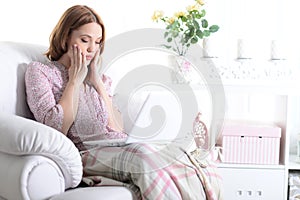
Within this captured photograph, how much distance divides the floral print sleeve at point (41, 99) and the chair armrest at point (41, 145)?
0.26 m

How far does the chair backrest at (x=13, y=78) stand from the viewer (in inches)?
79.1

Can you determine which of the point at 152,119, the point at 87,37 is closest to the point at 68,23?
the point at 87,37

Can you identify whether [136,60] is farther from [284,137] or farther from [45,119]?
[45,119]

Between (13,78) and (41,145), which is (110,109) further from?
(41,145)

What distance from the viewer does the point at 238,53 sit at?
289 cm

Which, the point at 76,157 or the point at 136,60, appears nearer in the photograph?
the point at 76,157

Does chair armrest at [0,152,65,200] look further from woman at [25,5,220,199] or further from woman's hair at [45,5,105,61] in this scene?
woman's hair at [45,5,105,61]

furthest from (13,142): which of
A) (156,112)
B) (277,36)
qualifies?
(277,36)

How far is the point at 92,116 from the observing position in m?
2.18

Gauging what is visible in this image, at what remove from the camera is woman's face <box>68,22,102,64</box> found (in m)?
2.15

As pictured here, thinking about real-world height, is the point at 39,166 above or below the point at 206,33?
below

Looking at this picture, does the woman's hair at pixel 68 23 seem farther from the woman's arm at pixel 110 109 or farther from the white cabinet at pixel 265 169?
the white cabinet at pixel 265 169

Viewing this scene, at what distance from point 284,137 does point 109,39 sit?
3.45 ft

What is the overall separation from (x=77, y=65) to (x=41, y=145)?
22.6 inches
